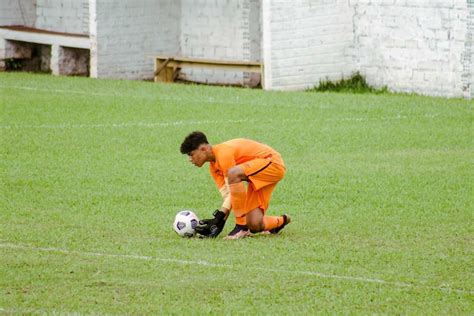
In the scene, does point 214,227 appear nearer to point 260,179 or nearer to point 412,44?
point 260,179

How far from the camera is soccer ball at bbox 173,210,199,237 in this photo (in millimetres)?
11375

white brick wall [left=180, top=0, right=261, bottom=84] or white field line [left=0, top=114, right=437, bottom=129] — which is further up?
white brick wall [left=180, top=0, right=261, bottom=84]

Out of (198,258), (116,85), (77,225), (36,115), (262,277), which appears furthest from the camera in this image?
(116,85)

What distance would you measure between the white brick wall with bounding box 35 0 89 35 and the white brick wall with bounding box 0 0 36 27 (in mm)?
145

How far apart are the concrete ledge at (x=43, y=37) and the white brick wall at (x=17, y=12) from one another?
1.67 feet

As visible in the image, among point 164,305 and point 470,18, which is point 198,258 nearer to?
point 164,305

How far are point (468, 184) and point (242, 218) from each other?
412 centimetres

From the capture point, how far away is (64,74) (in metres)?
28.5

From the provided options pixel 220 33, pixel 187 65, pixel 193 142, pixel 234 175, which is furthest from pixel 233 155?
pixel 220 33

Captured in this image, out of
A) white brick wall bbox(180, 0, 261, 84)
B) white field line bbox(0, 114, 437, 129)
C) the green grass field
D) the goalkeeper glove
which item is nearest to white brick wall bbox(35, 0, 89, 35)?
white brick wall bbox(180, 0, 261, 84)

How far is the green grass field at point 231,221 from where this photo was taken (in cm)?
914

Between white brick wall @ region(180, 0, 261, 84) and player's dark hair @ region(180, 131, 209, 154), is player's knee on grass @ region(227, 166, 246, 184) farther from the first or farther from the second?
white brick wall @ region(180, 0, 261, 84)

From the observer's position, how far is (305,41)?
25.6m

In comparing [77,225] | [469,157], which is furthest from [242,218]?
[469,157]
